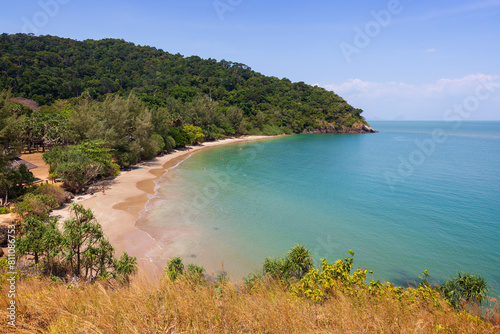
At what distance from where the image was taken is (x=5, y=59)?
9538 cm

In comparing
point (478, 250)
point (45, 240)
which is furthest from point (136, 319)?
point (478, 250)

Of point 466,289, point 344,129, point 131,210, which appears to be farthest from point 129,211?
point 344,129

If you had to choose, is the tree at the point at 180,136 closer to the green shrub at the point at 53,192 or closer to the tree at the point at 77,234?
the green shrub at the point at 53,192

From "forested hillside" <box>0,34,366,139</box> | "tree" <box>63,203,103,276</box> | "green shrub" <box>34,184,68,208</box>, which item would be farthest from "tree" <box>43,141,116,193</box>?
"forested hillside" <box>0,34,366,139</box>

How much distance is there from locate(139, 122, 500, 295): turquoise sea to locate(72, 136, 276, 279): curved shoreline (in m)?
1.23

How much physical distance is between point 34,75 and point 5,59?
40.4ft

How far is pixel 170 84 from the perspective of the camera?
122m

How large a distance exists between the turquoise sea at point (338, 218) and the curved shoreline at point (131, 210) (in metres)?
1.23

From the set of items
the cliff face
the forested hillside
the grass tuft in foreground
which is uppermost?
the forested hillside

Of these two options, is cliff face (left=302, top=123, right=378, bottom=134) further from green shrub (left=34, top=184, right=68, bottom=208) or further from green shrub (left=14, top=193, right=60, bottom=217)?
green shrub (left=14, top=193, right=60, bottom=217)

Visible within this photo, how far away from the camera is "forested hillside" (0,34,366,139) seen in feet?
309

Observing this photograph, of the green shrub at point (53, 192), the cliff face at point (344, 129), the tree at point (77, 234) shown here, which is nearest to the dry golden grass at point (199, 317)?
the tree at point (77, 234)

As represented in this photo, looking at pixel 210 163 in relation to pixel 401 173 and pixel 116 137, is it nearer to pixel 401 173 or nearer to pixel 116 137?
pixel 116 137

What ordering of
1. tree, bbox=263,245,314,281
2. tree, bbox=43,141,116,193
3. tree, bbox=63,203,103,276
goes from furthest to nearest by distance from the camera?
tree, bbox=43,141,116,193 < tree, bbox=263,245,314,281 < tree, bbox=63,203,103,276
